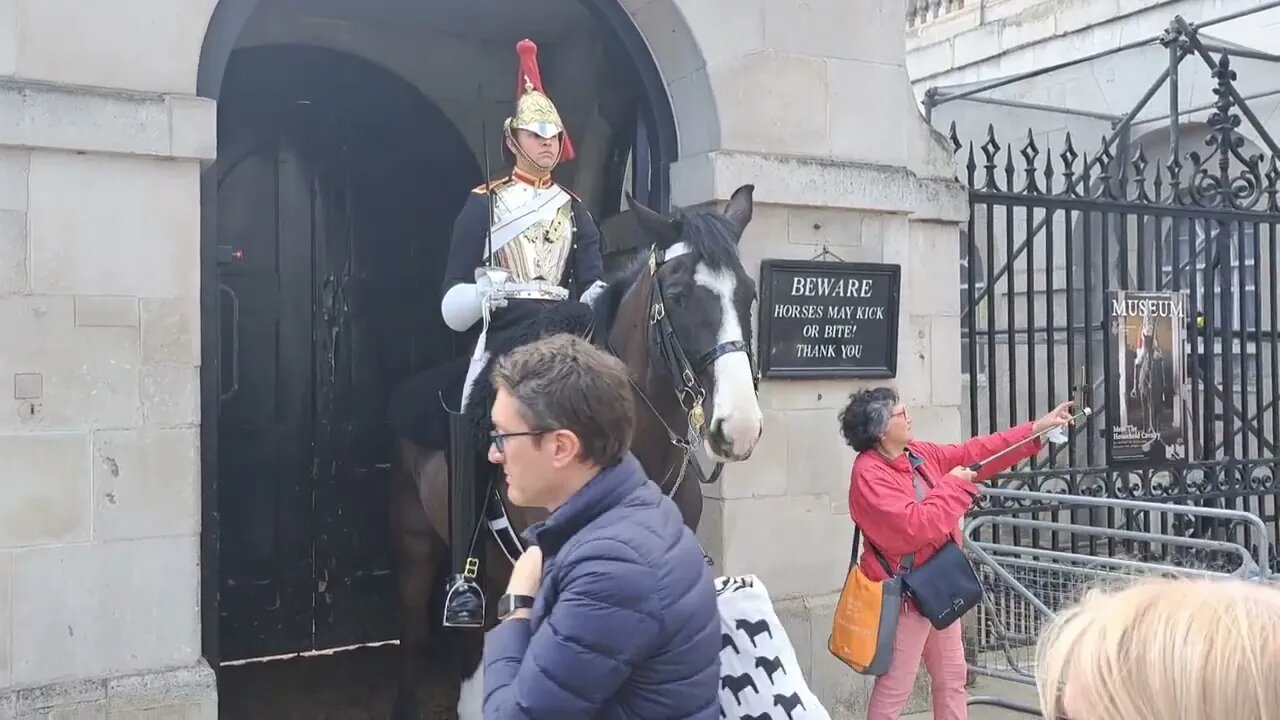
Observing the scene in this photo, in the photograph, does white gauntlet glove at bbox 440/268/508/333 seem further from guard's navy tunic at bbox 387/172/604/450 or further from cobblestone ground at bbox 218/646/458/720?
cobblestone ground at bbox 218/646/458/720

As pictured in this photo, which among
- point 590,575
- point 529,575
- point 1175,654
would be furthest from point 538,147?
point 1175,654

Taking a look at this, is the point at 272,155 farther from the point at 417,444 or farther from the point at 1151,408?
the point at 1151,408

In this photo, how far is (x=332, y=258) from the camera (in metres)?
6.91

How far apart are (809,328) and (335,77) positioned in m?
3.40

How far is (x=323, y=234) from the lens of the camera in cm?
688

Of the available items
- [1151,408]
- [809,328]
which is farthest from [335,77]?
[1151,408]

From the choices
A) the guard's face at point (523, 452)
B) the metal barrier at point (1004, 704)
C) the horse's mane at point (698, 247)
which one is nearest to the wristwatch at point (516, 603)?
the guard's face at point (523, 452)

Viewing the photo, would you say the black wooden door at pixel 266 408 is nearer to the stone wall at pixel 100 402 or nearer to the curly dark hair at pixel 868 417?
the stone wall at pixel 100 402

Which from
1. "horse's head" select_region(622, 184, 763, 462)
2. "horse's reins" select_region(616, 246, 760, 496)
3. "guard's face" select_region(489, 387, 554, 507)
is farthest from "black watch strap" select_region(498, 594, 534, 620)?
"horse's reins" select_region(616, 246, 760, 496)

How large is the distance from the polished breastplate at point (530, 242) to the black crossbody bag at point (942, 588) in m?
1.88

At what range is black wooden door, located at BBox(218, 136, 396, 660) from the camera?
662 cm

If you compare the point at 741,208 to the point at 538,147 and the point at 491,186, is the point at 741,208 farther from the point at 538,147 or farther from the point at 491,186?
the point at 491,186

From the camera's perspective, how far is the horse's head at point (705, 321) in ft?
12.2

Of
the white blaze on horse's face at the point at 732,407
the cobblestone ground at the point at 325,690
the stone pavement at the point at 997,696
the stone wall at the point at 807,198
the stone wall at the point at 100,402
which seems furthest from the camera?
the cobblestone ground at the point at 325,690
